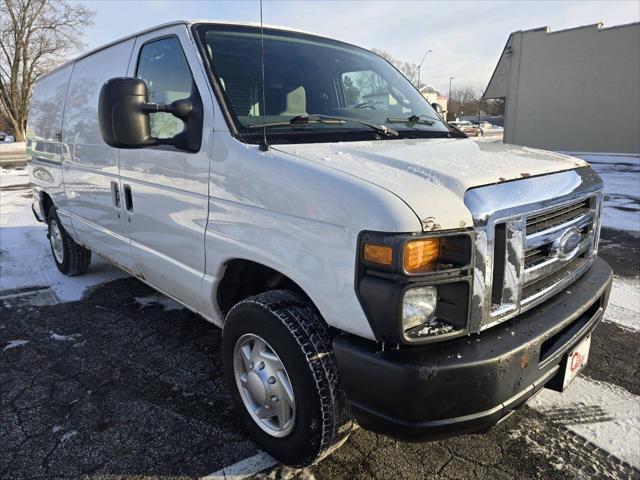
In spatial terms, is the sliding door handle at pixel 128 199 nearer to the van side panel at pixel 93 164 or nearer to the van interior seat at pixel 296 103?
the van side panel at pixel 93 164

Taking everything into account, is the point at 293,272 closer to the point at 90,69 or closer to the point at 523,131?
the point at 90,69

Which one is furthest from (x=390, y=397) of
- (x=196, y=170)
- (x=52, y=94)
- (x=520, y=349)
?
(x=52, y=94)

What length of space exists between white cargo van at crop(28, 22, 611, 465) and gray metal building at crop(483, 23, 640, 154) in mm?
21500

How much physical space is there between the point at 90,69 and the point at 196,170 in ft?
7.32

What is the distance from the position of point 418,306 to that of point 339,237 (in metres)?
0.40

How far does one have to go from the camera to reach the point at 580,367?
7.84 feet

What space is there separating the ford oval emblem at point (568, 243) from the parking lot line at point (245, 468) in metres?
1.71

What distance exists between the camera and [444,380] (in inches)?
67.9

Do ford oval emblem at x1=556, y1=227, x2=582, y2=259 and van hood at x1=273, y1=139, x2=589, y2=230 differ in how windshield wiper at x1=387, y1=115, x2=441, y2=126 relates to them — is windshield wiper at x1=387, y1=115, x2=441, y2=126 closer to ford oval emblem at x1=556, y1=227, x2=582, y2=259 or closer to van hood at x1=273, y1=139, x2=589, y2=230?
van hood at x1=273, y1=139, x2=589, y2=230

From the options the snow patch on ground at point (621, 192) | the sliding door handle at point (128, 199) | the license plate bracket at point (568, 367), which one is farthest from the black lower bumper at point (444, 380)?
the snow patch on ground at point (621, 192)

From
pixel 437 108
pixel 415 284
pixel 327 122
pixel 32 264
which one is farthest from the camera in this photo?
pixel 32 264

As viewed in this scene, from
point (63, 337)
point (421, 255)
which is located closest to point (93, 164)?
point (63, 337)

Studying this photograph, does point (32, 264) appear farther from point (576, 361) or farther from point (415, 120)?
point (576, 361)

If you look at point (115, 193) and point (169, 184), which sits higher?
point (169, 184)
